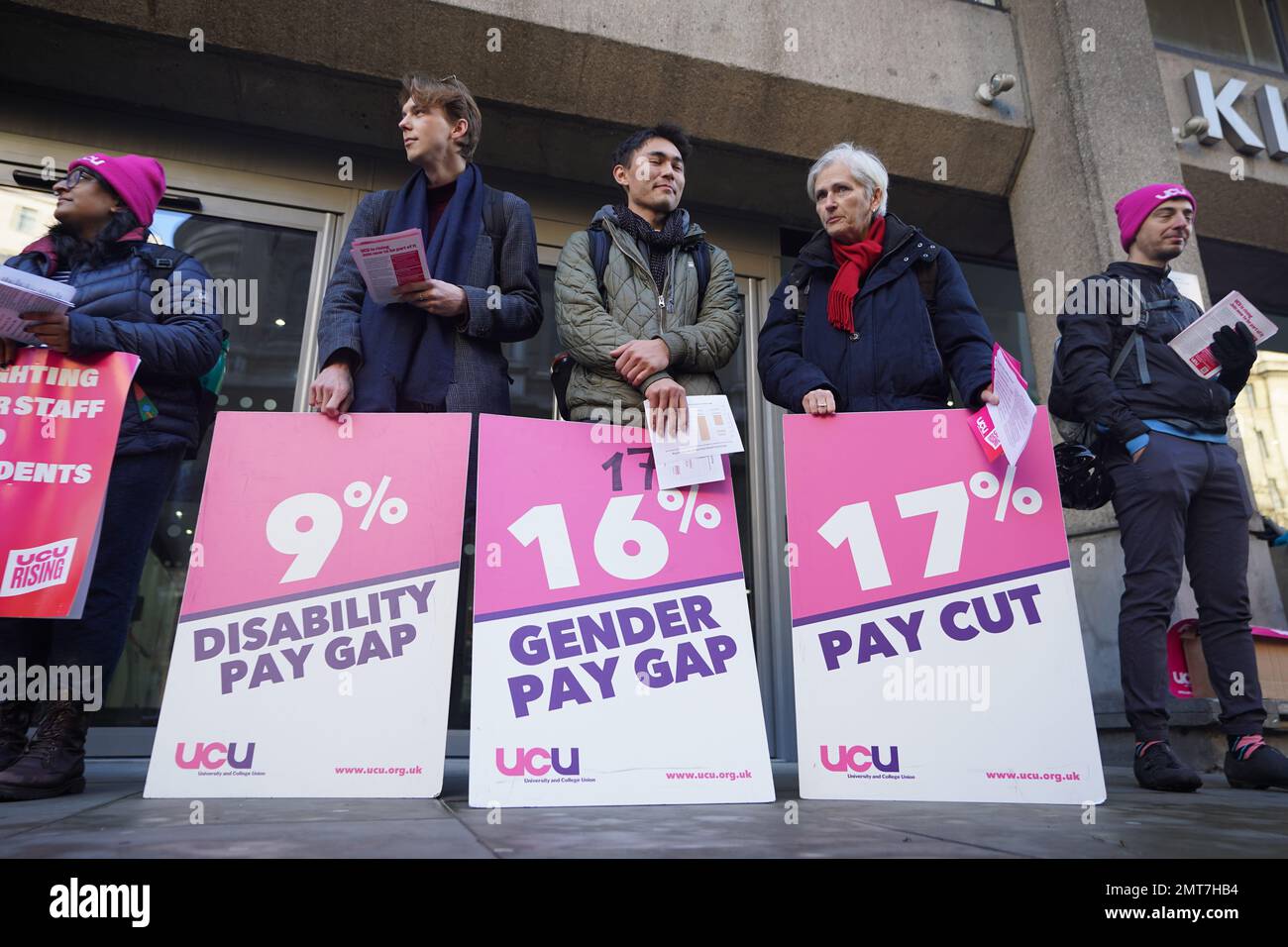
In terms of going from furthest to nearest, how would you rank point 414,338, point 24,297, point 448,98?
point 448,98, point 414,338, point 24,297

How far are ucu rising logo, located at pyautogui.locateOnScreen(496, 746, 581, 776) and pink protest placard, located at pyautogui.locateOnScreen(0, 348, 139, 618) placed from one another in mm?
1150

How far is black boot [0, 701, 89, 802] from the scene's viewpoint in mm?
2037

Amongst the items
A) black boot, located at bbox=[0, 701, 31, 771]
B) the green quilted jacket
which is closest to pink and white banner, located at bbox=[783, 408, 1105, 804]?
the green quilted jacket

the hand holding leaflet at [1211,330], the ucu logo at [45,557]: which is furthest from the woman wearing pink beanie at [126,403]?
the hand holding leaflet at [1211,330]

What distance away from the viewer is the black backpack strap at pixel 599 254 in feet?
8.69

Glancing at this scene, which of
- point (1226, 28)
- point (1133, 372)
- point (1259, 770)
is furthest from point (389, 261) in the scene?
point (1226, 28)

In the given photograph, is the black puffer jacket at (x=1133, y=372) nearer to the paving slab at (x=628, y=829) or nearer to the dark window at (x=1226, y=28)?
→ the paving slab at (x=628, y=829)

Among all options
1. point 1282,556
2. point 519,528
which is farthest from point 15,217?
point 1282,556

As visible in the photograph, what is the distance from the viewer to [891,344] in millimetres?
2549

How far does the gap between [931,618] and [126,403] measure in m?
2.25

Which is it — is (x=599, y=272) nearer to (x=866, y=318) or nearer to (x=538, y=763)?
(x=866, y=318)

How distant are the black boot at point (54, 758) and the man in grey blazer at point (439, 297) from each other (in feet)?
3.29

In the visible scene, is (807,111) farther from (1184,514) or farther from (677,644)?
(677,644)

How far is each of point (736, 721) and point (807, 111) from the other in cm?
342
